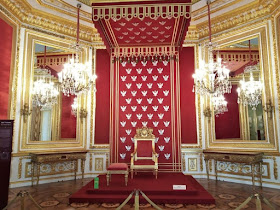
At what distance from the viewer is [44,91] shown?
585 centimetres

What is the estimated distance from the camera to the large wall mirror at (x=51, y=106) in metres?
5.66

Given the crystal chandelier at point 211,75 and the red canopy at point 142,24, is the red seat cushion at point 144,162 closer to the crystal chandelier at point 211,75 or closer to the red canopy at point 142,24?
the crystal chandelier at point 211,75

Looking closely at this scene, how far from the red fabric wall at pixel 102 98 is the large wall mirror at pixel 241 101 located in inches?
121

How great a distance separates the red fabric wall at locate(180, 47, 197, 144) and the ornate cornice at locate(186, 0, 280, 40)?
52 cm

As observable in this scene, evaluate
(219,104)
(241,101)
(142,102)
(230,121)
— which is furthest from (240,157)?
(142,102)

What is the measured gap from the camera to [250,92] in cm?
553

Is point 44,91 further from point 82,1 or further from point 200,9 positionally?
point 200,9

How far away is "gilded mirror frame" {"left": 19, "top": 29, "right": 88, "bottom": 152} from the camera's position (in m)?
5.40

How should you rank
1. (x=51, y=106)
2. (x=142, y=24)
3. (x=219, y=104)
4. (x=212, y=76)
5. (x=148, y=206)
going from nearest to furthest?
(x=148, y=206), (x=142, y=24), (x=212, y=76), (x=51, y=106), (x=219, y=104)

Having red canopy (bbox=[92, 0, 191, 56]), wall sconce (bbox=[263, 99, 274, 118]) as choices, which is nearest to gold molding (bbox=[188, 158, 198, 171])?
wall sconce (bbox=[263, 99, 274, 118])

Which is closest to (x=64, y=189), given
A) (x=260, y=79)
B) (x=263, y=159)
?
(x=263, y=159)

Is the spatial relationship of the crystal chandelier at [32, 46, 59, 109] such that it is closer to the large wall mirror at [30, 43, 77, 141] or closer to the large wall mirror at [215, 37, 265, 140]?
the large wall mirror at [30, 43, 77, 141]

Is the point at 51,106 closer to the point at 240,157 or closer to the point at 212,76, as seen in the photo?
the point at 212,76

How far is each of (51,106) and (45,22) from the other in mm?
2201
